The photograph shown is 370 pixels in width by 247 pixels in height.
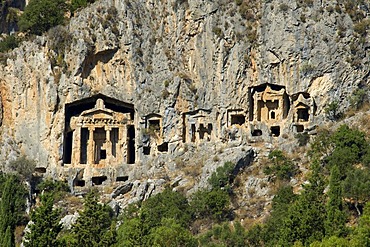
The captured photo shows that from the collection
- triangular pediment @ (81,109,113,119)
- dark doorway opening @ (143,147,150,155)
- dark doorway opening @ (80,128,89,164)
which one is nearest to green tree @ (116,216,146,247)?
dark doorway opening @ (143,147,150,155)

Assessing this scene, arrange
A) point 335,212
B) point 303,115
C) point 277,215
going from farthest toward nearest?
1. point 303,115
2. point 277,215
3. point 335,212

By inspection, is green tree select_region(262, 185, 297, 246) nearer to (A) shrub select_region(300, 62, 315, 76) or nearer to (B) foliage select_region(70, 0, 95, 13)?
(A) shrub select_region(300, 62, 315, 76)

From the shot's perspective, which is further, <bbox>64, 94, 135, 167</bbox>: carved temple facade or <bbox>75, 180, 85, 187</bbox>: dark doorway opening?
<bbox>64, 94, 135, 167</bbox>: carved temple facade

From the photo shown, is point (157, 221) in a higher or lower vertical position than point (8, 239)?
higher

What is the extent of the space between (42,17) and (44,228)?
38.6 m

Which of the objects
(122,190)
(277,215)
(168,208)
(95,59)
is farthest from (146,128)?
(277,215)

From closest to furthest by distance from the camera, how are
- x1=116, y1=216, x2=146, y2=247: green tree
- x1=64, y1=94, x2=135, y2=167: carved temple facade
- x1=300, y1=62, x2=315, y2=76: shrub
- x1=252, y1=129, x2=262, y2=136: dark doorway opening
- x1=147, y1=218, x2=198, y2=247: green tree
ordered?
1. x1=116, y1=216, x2=146, y2=247: green tree
2. x1=147, y1=218, x2=198, y2=247: green tree
3. x1=300, y1=62, x2=315, y2=76: shrub
4. x1=252, y1=129, x2=262, y2=136: dark doorway opening
5. x1=64, y1=94, x2=135, y2=167: carved temple facade

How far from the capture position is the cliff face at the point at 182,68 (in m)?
103

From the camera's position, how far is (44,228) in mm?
→ 81438

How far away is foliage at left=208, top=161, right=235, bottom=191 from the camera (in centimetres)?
9794

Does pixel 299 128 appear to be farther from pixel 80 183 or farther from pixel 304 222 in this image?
pixel 304 222

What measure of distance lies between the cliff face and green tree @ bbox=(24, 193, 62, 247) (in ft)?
80.6

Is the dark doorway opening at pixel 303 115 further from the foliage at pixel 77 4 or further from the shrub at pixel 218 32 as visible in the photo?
the foliage at pixel 77 4

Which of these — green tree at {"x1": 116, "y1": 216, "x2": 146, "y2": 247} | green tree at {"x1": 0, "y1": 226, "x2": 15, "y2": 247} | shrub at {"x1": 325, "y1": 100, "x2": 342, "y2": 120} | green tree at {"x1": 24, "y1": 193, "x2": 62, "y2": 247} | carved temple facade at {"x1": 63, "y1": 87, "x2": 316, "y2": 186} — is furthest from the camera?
carved temple facade at {"x1": 63, "y1": 87, "x2": 316, "y2": 186}
